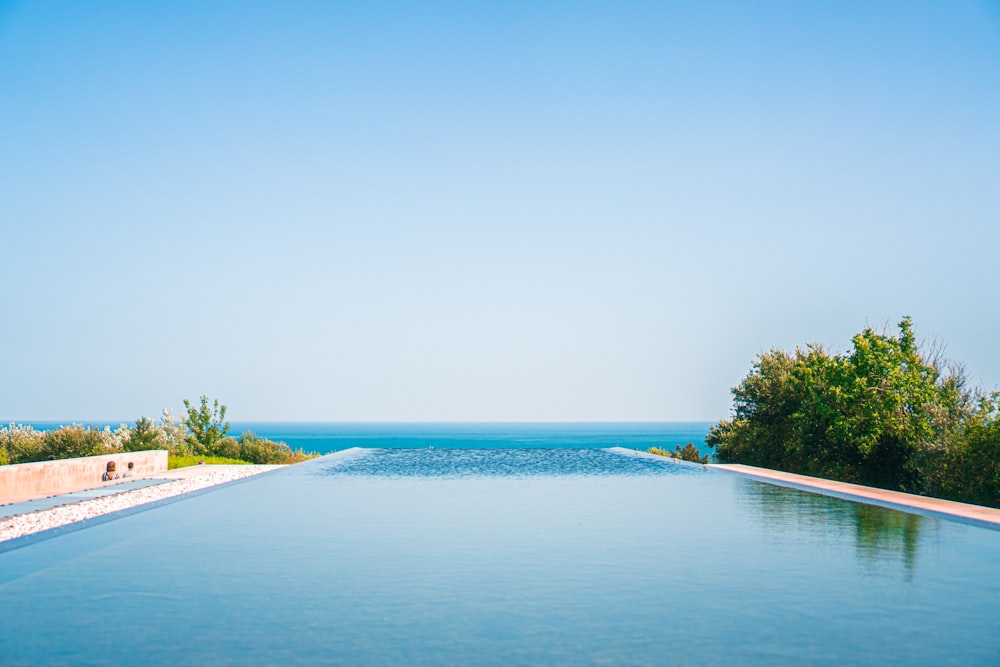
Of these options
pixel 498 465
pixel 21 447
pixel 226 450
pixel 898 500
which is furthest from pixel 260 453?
pixel 898 500

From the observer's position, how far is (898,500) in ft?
41.1

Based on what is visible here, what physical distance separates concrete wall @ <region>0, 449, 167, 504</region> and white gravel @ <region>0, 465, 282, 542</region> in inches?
48.3

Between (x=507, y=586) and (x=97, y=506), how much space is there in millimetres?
7650

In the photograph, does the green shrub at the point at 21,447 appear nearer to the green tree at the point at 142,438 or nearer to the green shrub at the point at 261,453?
the green tree at the point at 142,438

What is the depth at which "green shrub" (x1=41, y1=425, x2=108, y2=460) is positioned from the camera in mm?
20094

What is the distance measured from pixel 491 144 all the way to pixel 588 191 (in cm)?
462

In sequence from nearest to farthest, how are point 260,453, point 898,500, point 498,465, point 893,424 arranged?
1. point 898,500
2. point 893,424
3. point 498,465
4. point 260,453

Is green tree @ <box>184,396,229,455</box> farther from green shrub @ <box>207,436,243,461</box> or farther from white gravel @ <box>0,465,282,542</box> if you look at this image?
white gravel @ <box>0,465,282,542</box>

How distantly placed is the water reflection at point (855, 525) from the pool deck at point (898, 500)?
220 millimetres

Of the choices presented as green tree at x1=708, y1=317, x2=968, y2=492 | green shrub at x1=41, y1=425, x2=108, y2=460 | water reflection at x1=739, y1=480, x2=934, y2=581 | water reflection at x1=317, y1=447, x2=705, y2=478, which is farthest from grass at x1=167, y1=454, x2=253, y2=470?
green tree at x1=708, y1=317, x2=968, y2=492

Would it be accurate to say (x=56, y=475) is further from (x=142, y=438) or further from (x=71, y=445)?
(x=142, y=438)

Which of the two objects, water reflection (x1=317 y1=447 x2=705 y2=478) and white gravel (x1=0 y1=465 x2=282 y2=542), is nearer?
white gravel (x1=0 y1=465 x2=282 y2=542)

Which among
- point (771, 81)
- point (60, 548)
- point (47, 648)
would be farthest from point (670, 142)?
point (47, 648)

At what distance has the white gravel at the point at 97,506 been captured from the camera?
387 inches
